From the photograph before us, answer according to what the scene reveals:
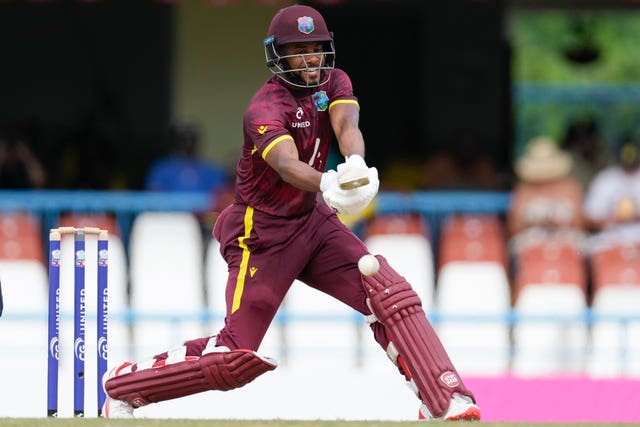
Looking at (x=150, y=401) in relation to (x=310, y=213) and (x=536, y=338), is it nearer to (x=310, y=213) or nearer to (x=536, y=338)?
(x=310, y=213)

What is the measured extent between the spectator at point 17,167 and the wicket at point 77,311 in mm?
5427

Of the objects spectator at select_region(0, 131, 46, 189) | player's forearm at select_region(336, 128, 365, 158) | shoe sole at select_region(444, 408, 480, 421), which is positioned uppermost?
spectator at select_region(0, 131, 46, 189)

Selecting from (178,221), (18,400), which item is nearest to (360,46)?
(178,221)

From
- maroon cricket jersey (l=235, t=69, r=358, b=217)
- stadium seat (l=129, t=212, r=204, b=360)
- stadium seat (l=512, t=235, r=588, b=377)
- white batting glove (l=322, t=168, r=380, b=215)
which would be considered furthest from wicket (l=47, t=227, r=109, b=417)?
stadium seat (l=512, t=235, r=588, b=377)

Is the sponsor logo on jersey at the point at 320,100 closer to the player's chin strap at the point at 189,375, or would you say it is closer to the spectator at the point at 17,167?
the player's chin strap at the point at 189,375

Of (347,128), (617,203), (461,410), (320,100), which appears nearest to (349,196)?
(347,128)

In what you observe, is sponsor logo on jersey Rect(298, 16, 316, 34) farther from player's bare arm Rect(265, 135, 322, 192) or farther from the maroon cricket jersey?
player's bare arm Rect(265, 135, 322, 192)

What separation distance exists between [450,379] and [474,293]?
4513 mm

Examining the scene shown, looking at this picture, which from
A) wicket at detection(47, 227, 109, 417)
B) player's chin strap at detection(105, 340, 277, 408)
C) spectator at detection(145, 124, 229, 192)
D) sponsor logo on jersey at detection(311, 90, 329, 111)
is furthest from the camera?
spectator at detection(145, 124, 229, 192)

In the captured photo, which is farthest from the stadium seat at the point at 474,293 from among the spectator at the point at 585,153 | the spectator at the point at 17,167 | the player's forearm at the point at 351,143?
the player's forearm at the point at 351,143

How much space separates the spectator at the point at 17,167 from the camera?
11.4 meters

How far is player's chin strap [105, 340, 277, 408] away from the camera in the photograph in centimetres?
578

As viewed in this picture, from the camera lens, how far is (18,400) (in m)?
9.20

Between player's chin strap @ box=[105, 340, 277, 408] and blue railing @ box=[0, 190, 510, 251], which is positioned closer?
player's chin strap @ box=[105, 340, 277, 408]
